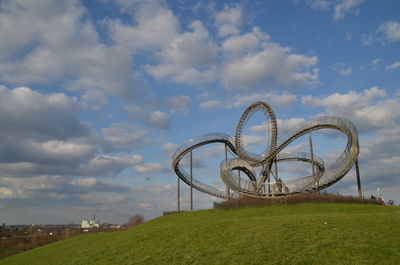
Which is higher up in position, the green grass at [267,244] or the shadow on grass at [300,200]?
the shadow on grass at [300,200]

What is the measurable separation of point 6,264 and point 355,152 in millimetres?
32126

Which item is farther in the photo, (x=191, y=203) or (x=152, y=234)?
(x=191, y=203)

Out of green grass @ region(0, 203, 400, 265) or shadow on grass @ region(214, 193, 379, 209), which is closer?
green grass @ region(0, 203, 400, 265)

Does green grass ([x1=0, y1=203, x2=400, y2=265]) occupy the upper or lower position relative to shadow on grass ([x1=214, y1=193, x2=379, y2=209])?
lower

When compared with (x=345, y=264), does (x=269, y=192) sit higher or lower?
higher

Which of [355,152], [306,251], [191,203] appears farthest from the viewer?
[191,203]

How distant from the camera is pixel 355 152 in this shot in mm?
33625

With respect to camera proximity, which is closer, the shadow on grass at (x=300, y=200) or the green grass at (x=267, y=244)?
the green grass at (x=267, y=244)

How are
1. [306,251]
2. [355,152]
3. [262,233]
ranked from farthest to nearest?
[355,152]
[262,233]
[306,251]

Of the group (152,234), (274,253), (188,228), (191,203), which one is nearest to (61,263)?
(152,234)

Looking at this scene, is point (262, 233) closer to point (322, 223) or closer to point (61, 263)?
point (322, 223)

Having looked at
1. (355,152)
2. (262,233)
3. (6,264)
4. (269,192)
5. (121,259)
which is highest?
(355,152)

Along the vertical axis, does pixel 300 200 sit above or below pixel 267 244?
above

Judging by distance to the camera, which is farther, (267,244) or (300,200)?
(300,200)
